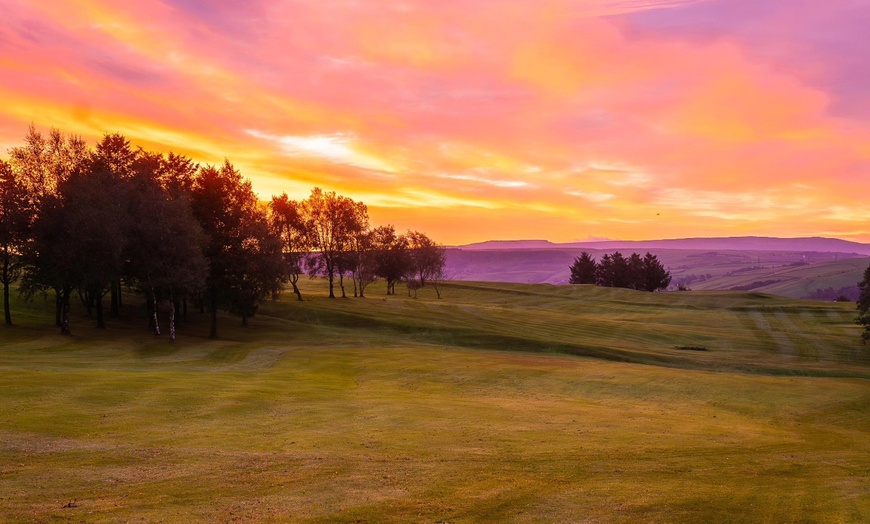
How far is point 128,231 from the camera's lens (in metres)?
63.6

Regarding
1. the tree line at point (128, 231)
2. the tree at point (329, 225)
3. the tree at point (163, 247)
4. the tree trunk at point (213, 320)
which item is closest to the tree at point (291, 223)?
the tree at point (329, 225)

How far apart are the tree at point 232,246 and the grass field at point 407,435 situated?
8445 millimetres

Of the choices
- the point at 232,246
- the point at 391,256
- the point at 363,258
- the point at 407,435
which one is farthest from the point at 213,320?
the point at 391,256

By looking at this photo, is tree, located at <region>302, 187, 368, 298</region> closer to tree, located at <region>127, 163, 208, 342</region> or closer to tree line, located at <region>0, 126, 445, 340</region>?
tree line, located at <region>0, 126, 445, 340</region>

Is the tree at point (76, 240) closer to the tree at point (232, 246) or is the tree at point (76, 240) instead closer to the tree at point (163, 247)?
the tree at point (163, 247)

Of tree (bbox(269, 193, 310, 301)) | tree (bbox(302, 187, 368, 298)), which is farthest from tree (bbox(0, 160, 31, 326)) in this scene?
tree (bbox(302, 187, 368, 298))

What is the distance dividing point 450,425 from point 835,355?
69428 millimetres

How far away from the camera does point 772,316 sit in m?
118

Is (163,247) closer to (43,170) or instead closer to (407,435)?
(43,170)

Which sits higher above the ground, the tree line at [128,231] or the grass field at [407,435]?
the tree line at [128,231]

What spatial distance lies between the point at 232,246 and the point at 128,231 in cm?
1402

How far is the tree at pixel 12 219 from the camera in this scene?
2395 inches

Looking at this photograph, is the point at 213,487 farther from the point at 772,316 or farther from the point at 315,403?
the point at 772,316

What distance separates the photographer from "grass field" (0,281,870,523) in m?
17.0
